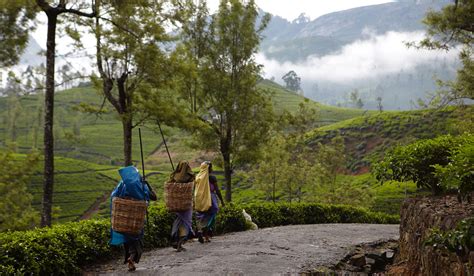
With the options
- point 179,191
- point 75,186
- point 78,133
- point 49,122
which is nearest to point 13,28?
point 49,122

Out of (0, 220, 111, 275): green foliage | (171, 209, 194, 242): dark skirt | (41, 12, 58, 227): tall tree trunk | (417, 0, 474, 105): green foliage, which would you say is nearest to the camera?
(0, 220, 111, 275): green foliage

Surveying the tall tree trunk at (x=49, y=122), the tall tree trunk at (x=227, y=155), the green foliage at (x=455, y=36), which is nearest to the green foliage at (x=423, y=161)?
the tall tree trunk at (x=49, y=122)

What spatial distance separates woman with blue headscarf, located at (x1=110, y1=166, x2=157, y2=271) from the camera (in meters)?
7.78

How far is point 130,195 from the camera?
784 cm

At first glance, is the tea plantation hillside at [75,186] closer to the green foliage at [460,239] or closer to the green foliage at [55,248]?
the green foliage at [55,248]

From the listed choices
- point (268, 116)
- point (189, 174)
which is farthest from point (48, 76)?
point (268, 116)

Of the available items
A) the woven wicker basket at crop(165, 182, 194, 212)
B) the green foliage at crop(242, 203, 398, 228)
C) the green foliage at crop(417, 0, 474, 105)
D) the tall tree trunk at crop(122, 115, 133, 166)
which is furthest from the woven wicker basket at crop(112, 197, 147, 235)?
the green foliage at crop(417, 0, 474, 105)

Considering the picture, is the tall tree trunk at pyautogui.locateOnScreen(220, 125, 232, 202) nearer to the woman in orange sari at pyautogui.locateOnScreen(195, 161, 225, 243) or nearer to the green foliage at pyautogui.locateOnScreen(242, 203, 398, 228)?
the green foliage at pyautogui.locateOnScreen(242, 203, 398, 228)

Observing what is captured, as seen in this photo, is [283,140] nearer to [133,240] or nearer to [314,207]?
[314,207]

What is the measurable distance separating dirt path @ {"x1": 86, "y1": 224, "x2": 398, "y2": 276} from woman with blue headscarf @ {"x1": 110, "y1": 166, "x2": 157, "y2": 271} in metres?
0.33

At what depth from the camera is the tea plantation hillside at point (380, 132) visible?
62844 mm

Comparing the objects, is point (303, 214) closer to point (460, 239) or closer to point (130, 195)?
point (130, 195)

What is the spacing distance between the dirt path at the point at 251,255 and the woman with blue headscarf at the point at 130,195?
1.07 feet

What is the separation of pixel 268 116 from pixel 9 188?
15.9 metres
